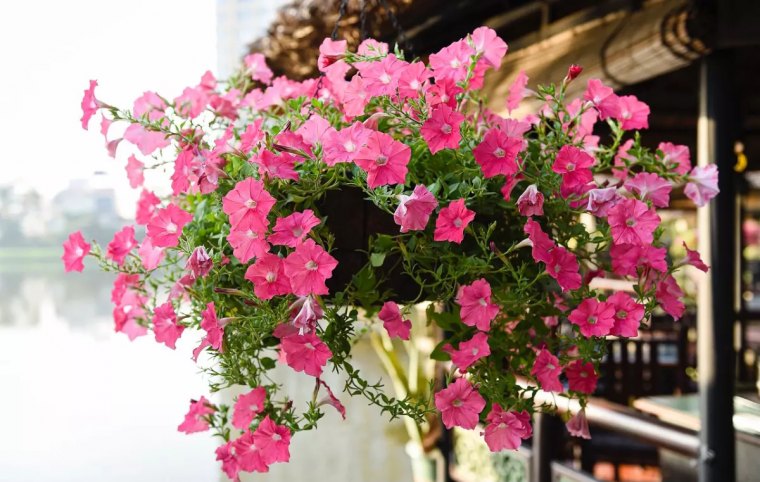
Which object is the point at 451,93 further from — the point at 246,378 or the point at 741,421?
the point at 741,421

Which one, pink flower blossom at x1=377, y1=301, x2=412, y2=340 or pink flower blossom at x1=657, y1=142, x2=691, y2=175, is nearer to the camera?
pink flower blossom at x1=377, y1=301, x2=412, y2=340

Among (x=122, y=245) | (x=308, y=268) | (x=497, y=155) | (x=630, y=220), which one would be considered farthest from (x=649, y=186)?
(x=122, y=245)

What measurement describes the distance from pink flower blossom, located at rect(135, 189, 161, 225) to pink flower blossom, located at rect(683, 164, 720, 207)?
750mm

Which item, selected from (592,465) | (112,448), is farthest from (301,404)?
(592,465)

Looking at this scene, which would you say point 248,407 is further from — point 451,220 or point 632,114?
point 632,114

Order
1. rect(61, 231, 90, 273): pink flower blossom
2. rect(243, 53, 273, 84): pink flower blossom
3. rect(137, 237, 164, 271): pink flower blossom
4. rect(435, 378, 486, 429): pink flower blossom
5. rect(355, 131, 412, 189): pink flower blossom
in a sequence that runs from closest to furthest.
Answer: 1. rect(355, 131, 412, 189): pink flower blossom
2. rect(435, 378, 486, 429): pink flower blossom
3. rect(137, 237, 164, 271): pink flower blossom
4. rect(61, 231, 90, 273): pink flower blossom
5. rect(243, 53, 273, 84): pink flower blossom

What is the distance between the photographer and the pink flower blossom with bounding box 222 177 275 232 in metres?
0.81

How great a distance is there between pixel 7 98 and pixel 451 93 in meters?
2.89

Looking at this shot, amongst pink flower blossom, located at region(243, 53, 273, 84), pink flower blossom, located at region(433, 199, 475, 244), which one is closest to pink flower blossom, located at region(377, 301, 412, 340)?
pink flower blossom, located at region(433, 199, 475, 244)

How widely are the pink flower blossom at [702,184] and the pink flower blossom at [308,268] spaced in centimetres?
53

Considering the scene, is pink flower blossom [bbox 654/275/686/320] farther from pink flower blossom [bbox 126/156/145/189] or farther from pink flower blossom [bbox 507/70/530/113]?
pink flower blossom [bbox 126/156/145/189]

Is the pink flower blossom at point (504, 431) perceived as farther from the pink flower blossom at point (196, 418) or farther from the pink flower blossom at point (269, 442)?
the pink flower blossom at point (196, 418)

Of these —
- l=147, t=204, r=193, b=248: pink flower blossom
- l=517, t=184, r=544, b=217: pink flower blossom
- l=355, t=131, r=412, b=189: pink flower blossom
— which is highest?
l=355, t=131, r=412, b=189: pink flower blossom

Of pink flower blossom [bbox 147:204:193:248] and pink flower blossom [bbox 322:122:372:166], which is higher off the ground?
pink flower blossom [bbox 322:122:372:166]
